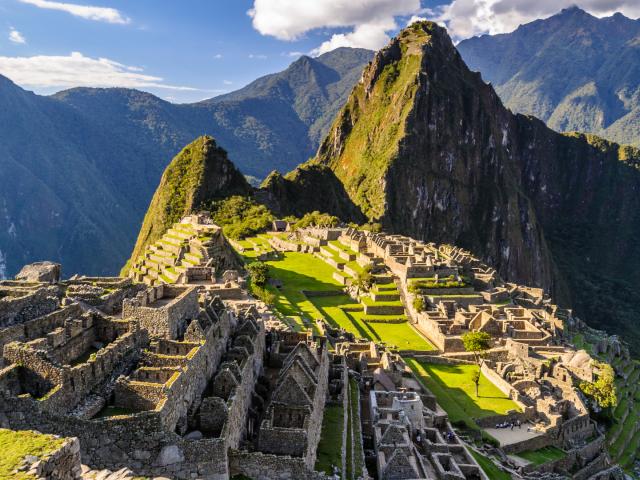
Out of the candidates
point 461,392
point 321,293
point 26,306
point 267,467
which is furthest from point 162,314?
point 321,293

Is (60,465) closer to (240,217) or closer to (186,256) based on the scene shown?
(186,256)

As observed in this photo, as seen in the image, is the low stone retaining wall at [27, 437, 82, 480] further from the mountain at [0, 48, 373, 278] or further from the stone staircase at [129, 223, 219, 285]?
the mountain at [0, 48, 373, 278]

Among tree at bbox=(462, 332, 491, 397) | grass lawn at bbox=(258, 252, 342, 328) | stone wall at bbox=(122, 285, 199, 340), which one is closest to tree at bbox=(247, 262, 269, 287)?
grass lawn at bbox=(258, 252, 342, 328)

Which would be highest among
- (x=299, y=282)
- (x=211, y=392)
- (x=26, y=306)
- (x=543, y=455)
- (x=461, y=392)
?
(x=26, y=306)

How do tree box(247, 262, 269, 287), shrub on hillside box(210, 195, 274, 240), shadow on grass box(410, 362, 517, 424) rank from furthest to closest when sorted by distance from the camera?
1. shrub on hillside box(210, 195, 274, 240)
2. tree box(247, 262, 269, 287)
3. shadow on grass box(410, 362, 517, 424)

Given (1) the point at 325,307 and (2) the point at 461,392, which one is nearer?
(2) the point at 461,392

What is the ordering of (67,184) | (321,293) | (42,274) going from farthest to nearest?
(67,184), (321,293), (42,274)

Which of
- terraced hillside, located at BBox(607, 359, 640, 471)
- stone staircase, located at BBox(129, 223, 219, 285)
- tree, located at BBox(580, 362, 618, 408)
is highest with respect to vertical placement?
stone staircase, located at BBox(129, 223, 219, 285)
